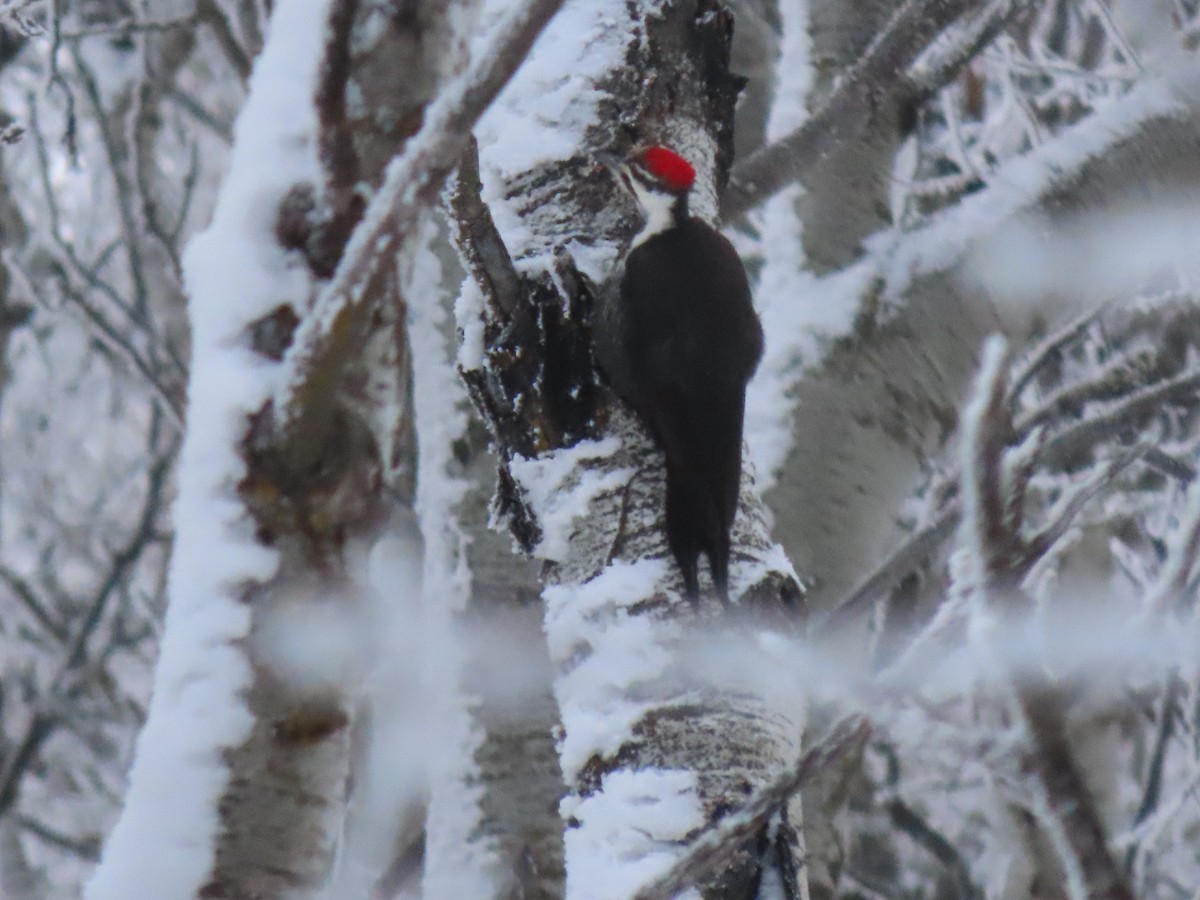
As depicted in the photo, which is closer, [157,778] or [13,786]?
[157,778]

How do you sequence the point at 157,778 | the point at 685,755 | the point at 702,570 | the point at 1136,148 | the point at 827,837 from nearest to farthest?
the point at 685,755
the point at 702,570
the point at 157,778
the point at 1136,148
the point at 827,837

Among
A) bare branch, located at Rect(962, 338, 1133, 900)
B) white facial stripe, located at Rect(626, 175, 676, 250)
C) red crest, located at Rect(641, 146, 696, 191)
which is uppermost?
red crest, located at Rect(641, 146, 696, 191)

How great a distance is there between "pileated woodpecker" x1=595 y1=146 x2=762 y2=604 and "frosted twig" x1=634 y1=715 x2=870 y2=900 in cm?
53

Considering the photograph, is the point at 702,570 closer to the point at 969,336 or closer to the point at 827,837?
the point at 969,336

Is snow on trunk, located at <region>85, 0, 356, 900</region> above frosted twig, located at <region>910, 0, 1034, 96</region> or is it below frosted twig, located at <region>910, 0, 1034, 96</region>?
below

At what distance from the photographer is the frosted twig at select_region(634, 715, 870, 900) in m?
0.96

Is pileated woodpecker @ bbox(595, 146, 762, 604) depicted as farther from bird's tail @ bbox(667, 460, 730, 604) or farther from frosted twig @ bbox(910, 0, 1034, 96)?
frosted twig @ bbox(910, 0, 1034, 96)

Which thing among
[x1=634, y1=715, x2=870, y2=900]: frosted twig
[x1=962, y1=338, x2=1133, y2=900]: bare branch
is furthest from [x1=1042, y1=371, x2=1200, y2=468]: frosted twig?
[x1=962, y1=338, x2=1133, y2=900]: bare branch

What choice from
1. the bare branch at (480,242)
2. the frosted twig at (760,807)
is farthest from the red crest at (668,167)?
the frosted twig at (760,807)

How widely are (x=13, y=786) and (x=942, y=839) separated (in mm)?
3465

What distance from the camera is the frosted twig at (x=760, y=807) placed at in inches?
37.8

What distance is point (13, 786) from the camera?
14.9 feet

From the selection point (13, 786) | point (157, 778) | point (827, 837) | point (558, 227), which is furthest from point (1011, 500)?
point (13, 786)

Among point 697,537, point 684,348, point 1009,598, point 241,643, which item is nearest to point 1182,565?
point 1009,598
